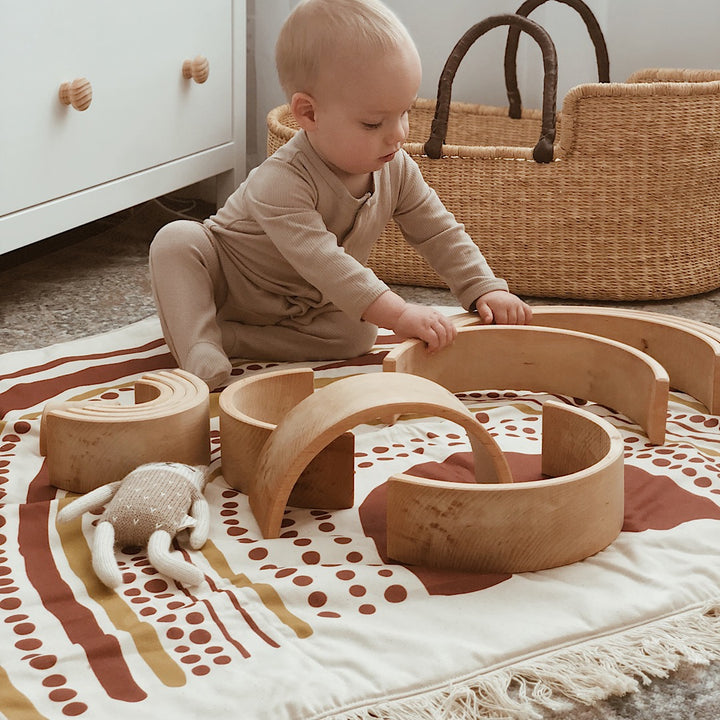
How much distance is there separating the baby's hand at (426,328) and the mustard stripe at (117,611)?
0.45m

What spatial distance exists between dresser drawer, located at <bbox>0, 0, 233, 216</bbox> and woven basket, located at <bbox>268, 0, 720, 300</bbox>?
231mm

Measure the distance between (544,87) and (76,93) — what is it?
0.70 metres

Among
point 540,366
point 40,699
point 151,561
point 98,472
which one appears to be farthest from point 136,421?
point 540,366

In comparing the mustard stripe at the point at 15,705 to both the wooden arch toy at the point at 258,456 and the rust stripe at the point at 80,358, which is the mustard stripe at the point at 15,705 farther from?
the rust stripe at the point at 80,358

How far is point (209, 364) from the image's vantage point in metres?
1.21

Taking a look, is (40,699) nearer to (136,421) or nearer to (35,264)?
(136,421)

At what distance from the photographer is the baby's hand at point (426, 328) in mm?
1179

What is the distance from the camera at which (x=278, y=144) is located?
1.68 m

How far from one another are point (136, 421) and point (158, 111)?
0.94 metres

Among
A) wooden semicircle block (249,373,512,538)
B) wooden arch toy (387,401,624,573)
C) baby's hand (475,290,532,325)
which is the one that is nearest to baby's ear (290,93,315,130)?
baby's hand (475,290,532,325)

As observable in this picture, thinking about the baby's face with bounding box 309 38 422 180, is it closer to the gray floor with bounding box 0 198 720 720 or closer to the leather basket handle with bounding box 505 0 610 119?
the gray floor with bounding box 0 198 720 720

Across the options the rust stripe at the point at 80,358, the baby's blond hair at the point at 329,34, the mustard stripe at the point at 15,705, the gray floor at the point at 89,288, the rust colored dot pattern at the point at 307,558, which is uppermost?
the baby's blond hair at the point at 329,34

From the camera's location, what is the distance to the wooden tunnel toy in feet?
3.83

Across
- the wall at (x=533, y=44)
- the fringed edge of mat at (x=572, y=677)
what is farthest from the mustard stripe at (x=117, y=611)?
the wall at (x=533, y=44)
